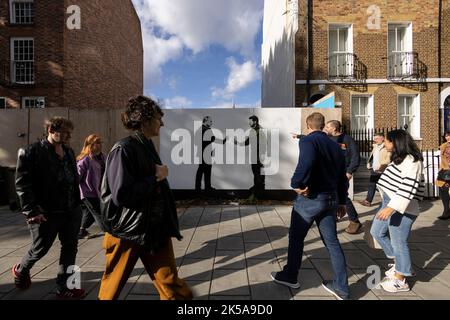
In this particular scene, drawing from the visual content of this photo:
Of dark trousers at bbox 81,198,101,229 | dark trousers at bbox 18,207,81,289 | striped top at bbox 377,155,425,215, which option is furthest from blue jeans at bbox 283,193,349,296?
dark trousers at bbox 81,198,101,229

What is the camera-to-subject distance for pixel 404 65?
13.9 meters

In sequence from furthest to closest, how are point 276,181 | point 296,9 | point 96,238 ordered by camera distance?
point 296,9, point 276,181, point 96,238

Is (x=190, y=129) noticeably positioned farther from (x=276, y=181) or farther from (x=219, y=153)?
(x=276, y=181)

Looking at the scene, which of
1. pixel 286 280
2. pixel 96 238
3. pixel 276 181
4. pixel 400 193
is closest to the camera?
pixel 400 193

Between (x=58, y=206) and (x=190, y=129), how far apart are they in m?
5.65

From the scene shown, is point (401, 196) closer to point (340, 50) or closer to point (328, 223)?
point (328, 223)

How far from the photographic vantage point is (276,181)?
8.58m

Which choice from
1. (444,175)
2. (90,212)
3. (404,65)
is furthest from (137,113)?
(404,65)

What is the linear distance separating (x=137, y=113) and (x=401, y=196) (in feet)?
Result: 9.29

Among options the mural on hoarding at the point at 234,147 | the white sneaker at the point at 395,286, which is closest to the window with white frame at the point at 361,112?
the mural on hoarding at the point at 234,147

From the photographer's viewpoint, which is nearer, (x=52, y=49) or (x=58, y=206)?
(x=58, y=206)

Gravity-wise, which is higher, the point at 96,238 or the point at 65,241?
the point at 65,241
